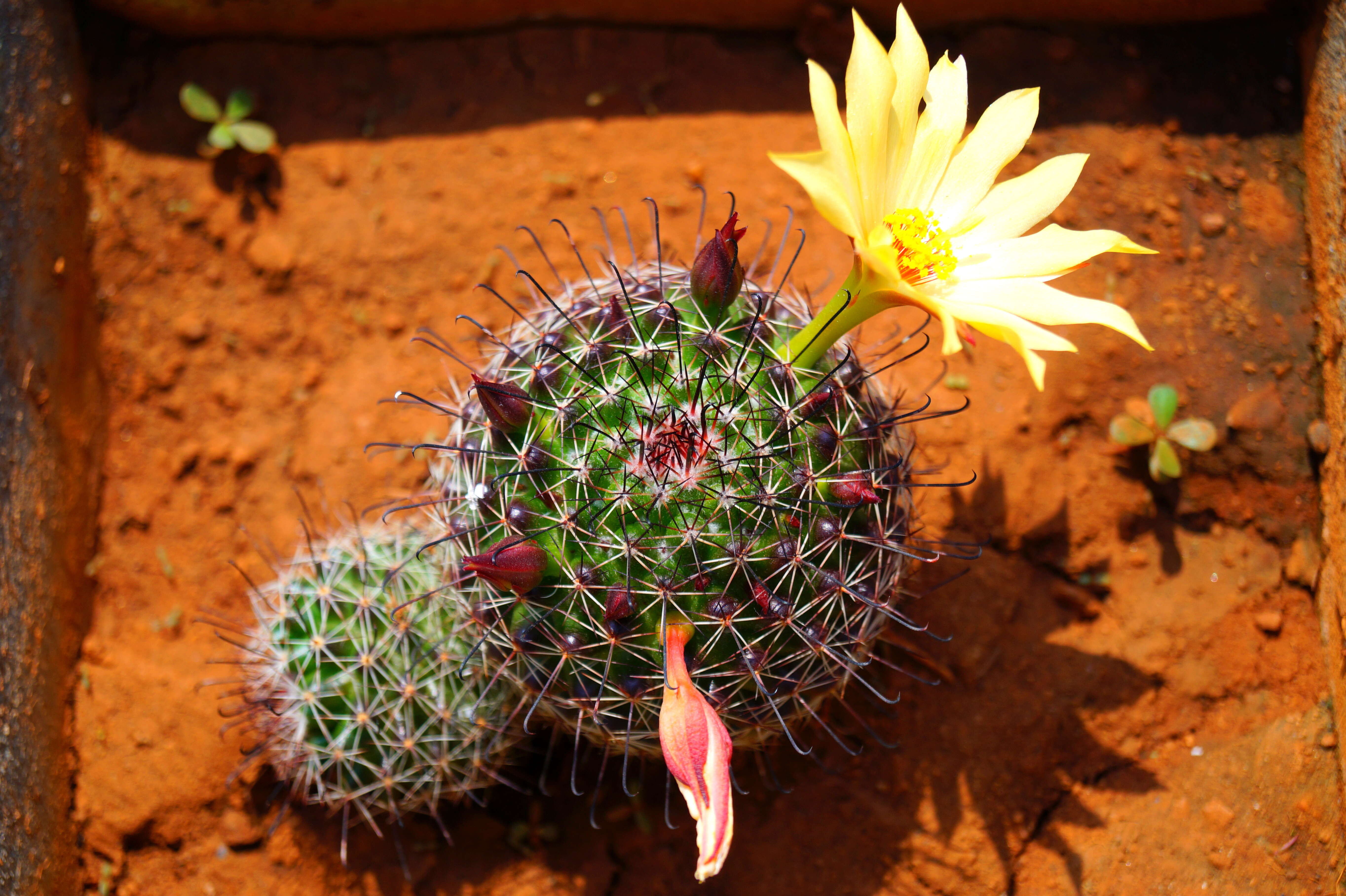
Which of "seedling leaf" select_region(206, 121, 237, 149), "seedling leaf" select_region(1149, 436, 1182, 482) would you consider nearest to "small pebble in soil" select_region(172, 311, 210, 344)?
"seedling leaf" select_region(206, 121, 237, 149)

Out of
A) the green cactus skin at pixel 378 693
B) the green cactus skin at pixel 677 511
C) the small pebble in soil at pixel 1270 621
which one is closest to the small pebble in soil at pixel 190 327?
the green cactus skin at pixel 378 693

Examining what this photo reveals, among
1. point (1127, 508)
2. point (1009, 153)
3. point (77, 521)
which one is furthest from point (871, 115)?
point (77, 521)

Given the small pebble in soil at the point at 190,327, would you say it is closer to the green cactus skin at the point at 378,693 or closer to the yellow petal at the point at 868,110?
the green cactus skin at the point at 378,693

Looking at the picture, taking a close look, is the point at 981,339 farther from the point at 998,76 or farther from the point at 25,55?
the point at 25,55

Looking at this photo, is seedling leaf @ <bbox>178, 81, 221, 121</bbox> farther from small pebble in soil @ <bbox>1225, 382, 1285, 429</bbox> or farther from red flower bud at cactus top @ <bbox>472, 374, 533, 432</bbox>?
small pebble in soil @ <bbox>1225, 382, 1285, 429</bbox>

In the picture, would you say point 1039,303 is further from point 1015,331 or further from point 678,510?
point 678,510

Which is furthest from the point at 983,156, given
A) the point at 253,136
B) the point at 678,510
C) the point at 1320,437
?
the point at 253,136
